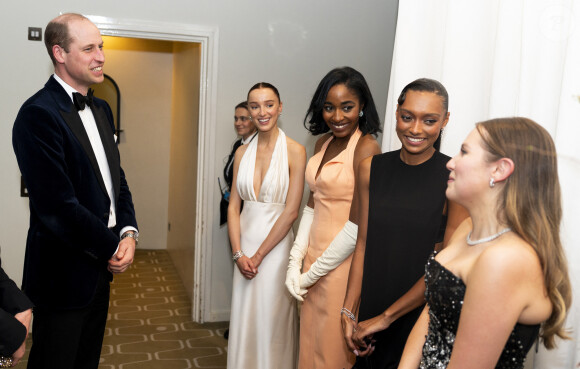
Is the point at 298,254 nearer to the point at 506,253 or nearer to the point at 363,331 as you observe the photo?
the point at 363,331

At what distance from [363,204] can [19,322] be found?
127 centimetres

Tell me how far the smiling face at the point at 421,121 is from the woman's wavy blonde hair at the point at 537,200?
0.63m

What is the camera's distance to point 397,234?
2066 millimetres

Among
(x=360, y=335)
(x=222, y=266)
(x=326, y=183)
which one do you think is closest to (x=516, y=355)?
(x=360, y=335)

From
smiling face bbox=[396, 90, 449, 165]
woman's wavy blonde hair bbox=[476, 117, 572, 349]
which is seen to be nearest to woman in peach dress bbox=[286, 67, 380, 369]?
smiling face bbox=[396, 90, 449, 165]

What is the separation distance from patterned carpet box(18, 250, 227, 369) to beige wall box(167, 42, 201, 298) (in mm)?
255

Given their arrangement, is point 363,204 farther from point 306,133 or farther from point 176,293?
point 176,293

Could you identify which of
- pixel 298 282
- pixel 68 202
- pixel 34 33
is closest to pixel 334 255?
pixel 298 282

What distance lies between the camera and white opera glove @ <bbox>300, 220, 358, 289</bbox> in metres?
2.40

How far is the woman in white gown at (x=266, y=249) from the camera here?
10.5ft

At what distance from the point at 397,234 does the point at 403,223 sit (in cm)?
5

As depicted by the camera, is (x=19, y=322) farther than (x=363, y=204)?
No

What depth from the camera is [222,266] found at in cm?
465

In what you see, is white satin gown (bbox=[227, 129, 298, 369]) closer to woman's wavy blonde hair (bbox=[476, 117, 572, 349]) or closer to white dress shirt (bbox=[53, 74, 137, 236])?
white dress shirt (bbox=[53, 74, 137, 236])
